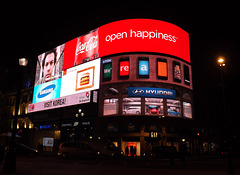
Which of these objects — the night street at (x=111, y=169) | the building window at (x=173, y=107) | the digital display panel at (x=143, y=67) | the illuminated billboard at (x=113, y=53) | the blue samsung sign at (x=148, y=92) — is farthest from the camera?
the illuminated billboard at (x=113, y=53)

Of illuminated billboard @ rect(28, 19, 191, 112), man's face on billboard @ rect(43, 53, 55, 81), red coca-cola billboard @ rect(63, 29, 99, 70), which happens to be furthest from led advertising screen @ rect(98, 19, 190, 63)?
man's face on billboard @ rect(43, 53, 55, 81)

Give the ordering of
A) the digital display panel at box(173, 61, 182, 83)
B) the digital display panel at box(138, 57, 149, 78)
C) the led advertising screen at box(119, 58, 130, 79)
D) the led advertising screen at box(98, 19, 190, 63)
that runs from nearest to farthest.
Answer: the digital display panel at box(138, 57, 149, 78)
the led advertising screen at box(119, 58, 130, 79)
the led advertising screen at box(98, 19, 190, 63)
the digital display panel at box(173, 61, 182, 83)

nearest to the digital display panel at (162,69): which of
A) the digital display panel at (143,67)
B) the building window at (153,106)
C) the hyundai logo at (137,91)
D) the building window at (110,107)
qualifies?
the digital display panel at (143,67)

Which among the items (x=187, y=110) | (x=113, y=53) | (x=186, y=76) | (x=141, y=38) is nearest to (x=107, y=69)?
(x=113, y=53)

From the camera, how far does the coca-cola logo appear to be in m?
46.7

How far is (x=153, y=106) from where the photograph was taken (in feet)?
129

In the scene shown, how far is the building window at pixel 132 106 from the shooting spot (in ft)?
129

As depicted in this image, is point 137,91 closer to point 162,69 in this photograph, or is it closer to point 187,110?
point 162,69

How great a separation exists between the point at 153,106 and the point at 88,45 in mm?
19056

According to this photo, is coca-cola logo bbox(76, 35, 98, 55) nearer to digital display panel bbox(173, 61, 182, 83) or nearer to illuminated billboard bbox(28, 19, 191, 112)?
illuminated billboard bbox(28, 19, 191, 112)

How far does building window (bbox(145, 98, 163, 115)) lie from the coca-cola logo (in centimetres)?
1616

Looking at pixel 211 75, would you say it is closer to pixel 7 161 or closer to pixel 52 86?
pixel 52 86

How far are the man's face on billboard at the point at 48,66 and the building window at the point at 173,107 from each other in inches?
1122

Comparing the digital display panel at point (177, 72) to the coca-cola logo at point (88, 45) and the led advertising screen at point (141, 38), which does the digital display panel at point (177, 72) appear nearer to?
the led advertising screen at point (141, 38)
